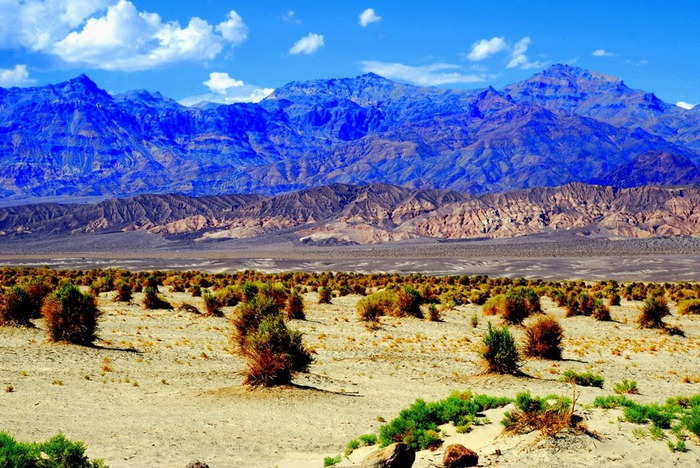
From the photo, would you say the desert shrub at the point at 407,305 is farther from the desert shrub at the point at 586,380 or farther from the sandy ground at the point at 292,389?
the desert shrub at the point at 586,380

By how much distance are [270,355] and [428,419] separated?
4465mm

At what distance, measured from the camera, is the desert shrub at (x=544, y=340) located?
19891 mm

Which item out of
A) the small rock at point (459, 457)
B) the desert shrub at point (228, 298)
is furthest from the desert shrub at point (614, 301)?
the small rock at point (459, 457)

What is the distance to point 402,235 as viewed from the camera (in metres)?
130

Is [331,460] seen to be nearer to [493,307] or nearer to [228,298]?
[493,307]

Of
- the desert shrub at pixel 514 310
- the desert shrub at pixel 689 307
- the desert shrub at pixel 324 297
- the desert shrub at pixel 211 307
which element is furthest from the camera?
the desert shrub at pixel 324 297

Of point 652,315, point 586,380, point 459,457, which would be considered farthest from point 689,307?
point 459,457

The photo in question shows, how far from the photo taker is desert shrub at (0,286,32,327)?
21.4 metres

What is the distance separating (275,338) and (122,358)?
5.54m

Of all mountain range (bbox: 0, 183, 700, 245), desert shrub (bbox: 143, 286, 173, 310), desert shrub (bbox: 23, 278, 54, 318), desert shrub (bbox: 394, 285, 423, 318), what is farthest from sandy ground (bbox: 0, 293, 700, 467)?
mountain range (bbox: 0, 183, 700, 245)

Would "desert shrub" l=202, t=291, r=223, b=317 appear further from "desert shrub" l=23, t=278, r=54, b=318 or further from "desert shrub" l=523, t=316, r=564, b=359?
"desert shrub" l=523, t=316, r=564, b=359

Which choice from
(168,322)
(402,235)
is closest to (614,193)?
(402,235)

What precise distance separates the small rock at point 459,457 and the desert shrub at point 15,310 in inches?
640

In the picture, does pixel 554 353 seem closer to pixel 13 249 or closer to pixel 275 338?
pixel 275 338
